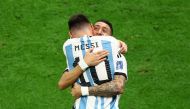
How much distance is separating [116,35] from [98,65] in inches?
249

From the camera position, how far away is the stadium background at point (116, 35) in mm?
9273

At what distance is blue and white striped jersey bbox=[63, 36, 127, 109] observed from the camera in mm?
5051

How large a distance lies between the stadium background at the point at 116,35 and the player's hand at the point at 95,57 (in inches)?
160

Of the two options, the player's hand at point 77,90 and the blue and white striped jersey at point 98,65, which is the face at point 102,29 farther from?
the player's hand at point 77,90

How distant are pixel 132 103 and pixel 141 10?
12.0ft

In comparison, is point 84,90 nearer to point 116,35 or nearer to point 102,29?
point 102,29

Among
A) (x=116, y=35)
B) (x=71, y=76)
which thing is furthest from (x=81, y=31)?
(x=116, y=35)

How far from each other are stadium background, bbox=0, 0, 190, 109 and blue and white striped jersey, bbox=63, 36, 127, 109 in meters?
3.90

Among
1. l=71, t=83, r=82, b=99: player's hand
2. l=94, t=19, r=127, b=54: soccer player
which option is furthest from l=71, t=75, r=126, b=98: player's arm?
l=94, t=19, r=127, b=54: soccer player

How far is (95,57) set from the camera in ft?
16.4

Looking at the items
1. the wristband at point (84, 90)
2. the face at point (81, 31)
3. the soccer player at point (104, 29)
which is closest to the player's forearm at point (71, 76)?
the wristband at point (84, 90)

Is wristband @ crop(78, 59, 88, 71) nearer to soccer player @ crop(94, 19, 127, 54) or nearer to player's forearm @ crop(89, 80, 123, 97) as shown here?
player's forearm @ crop(89, 80, 123, 97)

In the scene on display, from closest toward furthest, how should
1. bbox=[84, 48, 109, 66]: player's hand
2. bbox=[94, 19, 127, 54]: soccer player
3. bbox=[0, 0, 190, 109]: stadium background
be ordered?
bbox=[84, 48, 109, 66]: player's hand < bbox=[94, 19, 127, 54]: soccer player < bbox=[0, 0, 190, 109]: stadium background

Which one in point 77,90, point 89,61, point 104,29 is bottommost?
point 77,90
